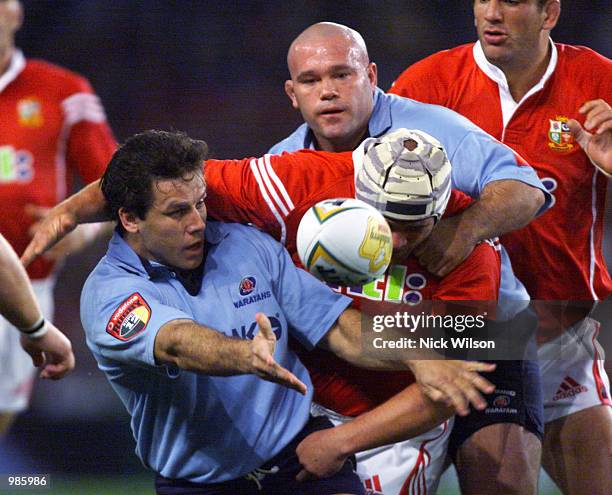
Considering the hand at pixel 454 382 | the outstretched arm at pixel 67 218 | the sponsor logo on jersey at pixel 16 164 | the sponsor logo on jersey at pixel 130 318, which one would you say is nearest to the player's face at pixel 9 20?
the sponsor logo on jersey at pixel 16 164

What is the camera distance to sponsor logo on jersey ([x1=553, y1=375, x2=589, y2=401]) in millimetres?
3246

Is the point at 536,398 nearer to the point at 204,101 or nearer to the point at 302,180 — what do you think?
the point at 302,180

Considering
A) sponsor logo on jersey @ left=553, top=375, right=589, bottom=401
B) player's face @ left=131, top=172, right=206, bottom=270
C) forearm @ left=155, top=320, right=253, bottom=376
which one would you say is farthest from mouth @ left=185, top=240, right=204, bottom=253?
sponsor logo on jersey @ left=553, top=375, right=589, bottom=401

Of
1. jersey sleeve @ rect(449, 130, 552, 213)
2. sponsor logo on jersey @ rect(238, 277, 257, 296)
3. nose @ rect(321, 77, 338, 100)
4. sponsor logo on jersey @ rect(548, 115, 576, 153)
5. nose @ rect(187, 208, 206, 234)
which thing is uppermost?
nose @ rect(321, 77, 338, 100)

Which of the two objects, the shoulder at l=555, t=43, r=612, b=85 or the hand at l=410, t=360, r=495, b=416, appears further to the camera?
the shoulder at l=555, t=43, r=612, b=85

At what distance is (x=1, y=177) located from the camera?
4414 millimetres

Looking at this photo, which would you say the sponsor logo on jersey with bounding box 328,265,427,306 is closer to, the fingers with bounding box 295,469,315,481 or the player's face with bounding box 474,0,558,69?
the fingers with bounding box 295,469,315,481

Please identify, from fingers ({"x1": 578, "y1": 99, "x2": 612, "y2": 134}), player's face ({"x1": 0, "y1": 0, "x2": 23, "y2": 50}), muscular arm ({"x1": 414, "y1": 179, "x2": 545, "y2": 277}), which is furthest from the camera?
player's face ({"x1": 0, "y1": 0, "x2": 23, "y2": 50})

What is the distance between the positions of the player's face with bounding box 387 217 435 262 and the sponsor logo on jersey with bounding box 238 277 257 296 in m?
0.36

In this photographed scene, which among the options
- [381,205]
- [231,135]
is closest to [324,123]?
[381,205]

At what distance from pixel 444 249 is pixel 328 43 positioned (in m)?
0.74

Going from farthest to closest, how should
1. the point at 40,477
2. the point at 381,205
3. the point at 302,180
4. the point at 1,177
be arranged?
the point at 1,177 → the point at 40,477 → the point at 302,180 → the point at 381,205

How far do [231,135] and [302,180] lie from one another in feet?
6.79

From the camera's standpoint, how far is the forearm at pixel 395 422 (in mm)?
2428
